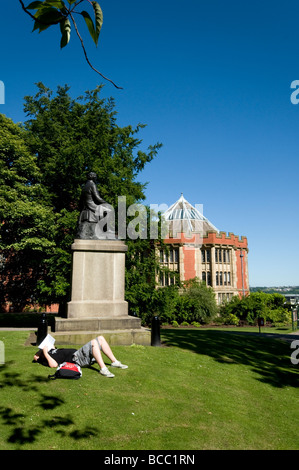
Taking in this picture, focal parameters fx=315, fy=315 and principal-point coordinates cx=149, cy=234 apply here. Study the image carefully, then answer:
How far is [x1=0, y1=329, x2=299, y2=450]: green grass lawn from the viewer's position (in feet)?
13.8

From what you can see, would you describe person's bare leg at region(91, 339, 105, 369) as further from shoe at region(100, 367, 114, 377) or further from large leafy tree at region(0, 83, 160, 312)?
large leafy tree at region(0, 83, 160, 312)

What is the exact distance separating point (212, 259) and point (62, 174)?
30.9 meters

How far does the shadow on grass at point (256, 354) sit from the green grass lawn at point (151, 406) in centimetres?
8

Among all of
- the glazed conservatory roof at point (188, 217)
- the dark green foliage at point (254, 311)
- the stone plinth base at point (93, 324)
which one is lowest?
the dark green foliage at point (254, 311)

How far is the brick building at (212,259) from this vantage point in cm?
4578

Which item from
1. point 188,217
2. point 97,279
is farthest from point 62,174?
point 188,217

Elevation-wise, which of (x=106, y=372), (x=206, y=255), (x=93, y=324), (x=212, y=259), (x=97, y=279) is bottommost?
(x=106, y=372)

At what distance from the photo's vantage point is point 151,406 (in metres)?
5.25

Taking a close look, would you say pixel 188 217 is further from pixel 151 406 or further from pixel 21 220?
pixel 151 406

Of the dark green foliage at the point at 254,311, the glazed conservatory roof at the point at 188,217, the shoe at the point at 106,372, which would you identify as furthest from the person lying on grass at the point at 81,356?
the glazed conservatory roof at the point at 188,217

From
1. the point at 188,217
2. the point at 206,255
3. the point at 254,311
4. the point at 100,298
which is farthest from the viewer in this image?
the point at 188,217

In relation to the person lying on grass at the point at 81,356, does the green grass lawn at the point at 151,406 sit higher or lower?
lower

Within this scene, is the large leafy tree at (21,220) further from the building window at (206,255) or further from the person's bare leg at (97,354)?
the building window at (206,255)

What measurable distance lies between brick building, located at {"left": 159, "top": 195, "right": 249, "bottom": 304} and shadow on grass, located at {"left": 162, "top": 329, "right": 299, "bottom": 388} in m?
32.1
